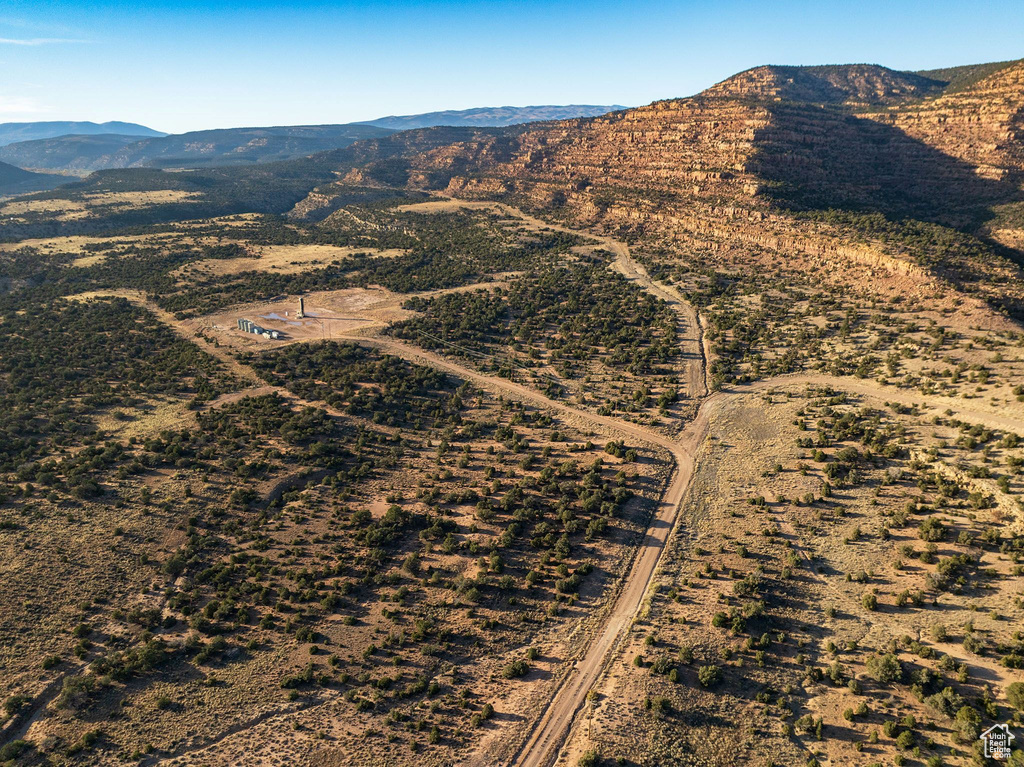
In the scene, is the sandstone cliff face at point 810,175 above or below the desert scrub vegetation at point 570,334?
above

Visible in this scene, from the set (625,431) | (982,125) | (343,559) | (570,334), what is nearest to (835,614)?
(625,431)

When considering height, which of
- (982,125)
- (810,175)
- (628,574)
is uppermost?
(982,125)

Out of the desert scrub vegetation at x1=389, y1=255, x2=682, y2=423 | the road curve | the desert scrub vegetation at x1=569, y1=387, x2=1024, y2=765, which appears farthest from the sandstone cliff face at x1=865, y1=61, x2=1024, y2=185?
the road curve

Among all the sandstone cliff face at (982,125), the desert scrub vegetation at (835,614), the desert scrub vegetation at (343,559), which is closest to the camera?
the desert scrub vegetation at (835,614)

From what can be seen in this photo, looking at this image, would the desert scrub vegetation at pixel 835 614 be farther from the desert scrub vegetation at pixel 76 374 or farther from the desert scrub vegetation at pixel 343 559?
the desert scrub vegetation at pixel 76 374

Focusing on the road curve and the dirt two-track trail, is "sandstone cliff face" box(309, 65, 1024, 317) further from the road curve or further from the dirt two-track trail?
the road curve

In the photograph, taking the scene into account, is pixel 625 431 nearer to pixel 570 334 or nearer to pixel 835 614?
pixel 835 614

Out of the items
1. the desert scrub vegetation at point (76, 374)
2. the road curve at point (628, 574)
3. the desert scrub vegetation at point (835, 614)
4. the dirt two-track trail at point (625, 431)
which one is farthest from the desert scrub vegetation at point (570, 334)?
the desert scrub vegetation at point (76, 374)

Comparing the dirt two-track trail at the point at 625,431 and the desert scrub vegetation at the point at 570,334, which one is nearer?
the dirt two-track trail at the point at 625,431

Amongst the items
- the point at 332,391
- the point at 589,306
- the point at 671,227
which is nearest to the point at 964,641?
the point at 332,391

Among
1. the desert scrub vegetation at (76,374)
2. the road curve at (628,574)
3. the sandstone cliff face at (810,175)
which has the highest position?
the sandstone cliff face at (810,175)

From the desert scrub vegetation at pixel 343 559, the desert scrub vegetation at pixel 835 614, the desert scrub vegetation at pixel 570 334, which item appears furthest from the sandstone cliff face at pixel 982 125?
the desert scrub vegetation at pixel 343 559

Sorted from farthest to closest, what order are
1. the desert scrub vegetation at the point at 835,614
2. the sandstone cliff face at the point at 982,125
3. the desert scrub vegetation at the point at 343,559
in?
the sandstone cliff face at the point at 982,125, the desert scrub vegetation at the point at 343,559, the desert scrub vegetation at the point at 835,614
